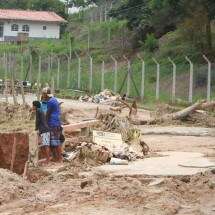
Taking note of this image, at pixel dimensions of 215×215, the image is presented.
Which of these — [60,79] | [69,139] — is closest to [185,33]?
[60,79]

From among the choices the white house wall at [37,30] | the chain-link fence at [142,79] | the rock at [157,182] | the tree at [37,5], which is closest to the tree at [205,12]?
the chain-link fence at [142,79]

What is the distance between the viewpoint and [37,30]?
91250 millimetres

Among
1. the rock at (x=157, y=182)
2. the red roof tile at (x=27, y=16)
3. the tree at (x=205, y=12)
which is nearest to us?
the rock at (x=157, y=182)

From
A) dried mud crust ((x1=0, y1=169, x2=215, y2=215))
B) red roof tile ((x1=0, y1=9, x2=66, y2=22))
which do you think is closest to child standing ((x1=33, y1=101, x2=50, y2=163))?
dried mud crust ((x1=0, y1=169, x2=215, y2=215))

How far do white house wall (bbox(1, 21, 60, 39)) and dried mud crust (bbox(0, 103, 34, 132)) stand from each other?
60.1 meters

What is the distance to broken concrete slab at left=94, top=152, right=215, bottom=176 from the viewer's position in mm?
15055

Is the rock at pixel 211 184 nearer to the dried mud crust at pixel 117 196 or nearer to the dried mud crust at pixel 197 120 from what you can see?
the dried mud crust at pixel 117 196

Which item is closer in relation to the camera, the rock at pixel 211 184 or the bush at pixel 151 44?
the rock at pixel 211 184

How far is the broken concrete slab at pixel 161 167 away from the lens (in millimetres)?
15055

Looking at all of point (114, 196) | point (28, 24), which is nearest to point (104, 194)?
point (114, 196)

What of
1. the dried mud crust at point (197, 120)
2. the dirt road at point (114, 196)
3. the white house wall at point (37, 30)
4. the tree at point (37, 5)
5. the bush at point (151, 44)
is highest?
the tree at point (37, 5)

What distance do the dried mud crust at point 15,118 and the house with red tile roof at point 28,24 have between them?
5782cm

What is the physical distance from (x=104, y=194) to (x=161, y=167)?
12.4ft

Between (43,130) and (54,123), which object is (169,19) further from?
(43,130)
